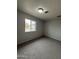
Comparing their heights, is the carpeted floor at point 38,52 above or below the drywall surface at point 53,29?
below

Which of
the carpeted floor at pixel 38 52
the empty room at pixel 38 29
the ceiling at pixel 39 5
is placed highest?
the ceiling at pixel 39 5

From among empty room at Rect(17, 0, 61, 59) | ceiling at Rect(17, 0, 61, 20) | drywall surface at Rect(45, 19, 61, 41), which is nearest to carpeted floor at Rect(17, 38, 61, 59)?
empty room at Rect(17, 0, 61, 59)

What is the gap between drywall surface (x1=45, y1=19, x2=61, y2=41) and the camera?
6633mm

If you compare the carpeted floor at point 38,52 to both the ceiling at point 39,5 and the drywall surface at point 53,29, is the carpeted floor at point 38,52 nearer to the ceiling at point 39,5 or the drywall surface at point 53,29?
the ceiling at point 39,5

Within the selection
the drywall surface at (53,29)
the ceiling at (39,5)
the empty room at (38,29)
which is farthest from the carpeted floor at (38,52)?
the drywall surface at (53,29)

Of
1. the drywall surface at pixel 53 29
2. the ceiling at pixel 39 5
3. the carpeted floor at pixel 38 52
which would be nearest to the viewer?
the carpeted floor at pixel 38 52

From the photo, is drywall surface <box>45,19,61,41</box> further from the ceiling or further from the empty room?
the ceiling

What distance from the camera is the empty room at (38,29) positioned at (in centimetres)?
322

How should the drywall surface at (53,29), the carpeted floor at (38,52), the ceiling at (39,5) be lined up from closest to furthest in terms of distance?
the carpeted floor at (38,52) < the ceiling at (39,5) < the drywall surface at (53,29)
